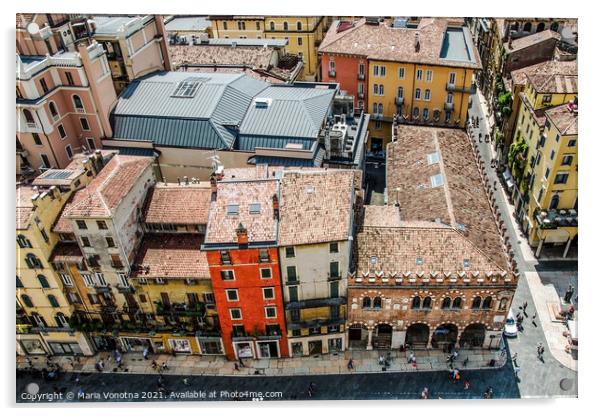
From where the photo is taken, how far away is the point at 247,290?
55.0m

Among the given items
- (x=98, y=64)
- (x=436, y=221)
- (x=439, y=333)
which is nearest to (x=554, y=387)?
(x=439, y=333)

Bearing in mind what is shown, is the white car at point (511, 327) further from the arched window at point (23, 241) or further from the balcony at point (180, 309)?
the arched window at point (23, 241)

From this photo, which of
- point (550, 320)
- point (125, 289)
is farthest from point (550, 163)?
point (125, 289)

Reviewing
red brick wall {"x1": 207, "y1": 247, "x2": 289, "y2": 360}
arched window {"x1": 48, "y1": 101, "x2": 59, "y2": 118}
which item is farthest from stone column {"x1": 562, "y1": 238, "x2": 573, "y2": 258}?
arched window {"x1": 48, "y1": 101, "x2": 59, "y2": 118}

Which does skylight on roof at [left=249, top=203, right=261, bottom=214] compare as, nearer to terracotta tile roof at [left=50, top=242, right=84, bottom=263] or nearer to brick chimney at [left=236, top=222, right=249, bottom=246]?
brick chimney at [left=236, top=222, right=249, bottom=246]

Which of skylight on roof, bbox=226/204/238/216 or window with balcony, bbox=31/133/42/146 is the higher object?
window with balcony, bbox=31/133/42/146

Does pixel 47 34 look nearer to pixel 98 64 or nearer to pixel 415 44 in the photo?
pixel 98 64

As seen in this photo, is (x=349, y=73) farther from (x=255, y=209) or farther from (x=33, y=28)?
(x=33, y=28)

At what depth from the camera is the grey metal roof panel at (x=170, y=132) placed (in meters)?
67.9

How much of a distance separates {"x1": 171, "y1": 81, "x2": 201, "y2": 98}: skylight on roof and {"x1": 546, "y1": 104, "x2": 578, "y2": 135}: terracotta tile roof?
156 feet

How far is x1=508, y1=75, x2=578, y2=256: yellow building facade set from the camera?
2594 inches

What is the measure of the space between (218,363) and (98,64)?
4009cm

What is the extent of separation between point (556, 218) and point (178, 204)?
161 feet

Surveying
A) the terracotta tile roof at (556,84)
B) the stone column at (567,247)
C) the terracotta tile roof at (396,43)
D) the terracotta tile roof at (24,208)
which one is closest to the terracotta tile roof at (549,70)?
the terracotta tile roof at (556,84)
